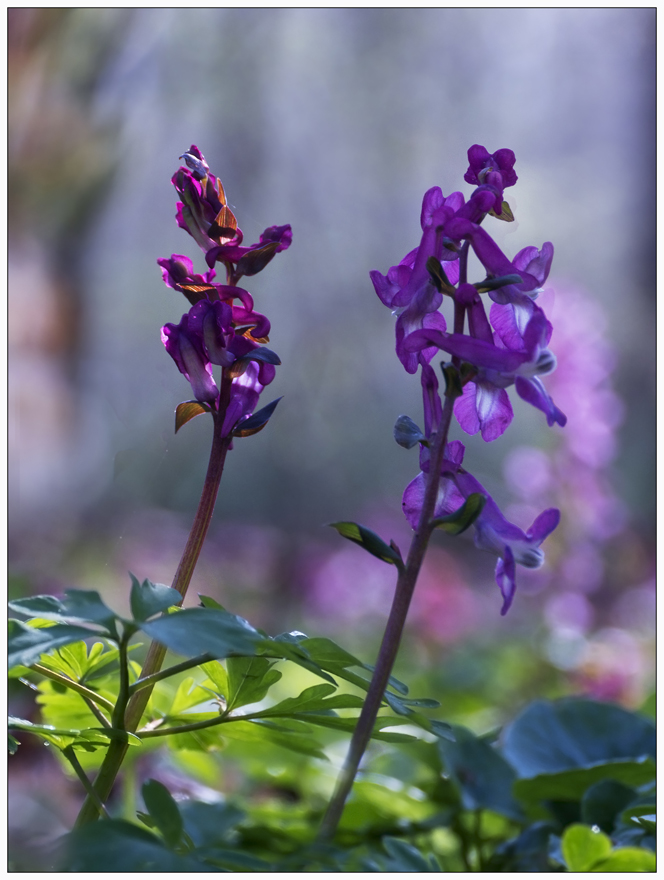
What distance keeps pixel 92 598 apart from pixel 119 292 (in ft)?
13.9

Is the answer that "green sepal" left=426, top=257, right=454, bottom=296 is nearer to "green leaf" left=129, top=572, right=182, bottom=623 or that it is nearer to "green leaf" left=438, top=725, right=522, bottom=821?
"green leaf" left=129, top=572, right=182, bottom=623

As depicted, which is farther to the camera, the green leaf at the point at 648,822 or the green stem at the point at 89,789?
the green leaf at the point at 648,822

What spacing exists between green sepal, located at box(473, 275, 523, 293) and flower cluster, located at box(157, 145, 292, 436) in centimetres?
15

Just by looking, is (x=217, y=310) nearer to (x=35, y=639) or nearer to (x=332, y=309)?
(x=35, y=639)

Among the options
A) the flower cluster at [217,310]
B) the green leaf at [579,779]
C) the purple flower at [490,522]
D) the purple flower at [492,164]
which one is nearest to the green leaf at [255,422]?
the flower cluster at [217,310]

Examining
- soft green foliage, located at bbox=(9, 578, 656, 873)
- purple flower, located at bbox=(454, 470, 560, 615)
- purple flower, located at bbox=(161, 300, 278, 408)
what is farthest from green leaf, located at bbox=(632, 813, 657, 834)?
purple flower, located at bbox=(161, 300, 278, 408)

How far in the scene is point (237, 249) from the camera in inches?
20.6

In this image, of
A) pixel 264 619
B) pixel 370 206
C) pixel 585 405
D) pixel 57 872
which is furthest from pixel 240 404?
pixel 370 206

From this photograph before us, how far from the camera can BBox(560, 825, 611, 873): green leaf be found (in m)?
0.52

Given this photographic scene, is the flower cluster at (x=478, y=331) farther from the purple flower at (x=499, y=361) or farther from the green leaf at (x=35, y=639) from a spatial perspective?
the green leaf at (x=35, y=639)

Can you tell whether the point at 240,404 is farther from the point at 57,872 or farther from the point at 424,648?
the point at 424,648

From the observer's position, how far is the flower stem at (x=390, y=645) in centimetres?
42

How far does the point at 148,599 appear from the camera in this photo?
0.42 m

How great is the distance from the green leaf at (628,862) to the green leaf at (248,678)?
0.92ft
